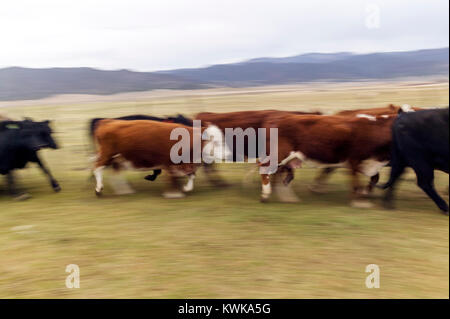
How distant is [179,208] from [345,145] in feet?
7.23

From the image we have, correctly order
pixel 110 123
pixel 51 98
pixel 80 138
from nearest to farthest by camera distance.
→ pixel 110 123, pixel 80 138, pixel 51 98

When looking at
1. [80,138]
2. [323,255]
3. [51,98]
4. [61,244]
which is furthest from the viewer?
[51,98]

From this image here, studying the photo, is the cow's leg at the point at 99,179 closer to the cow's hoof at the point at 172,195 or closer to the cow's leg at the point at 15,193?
the cow's hoof at the point at 172,195

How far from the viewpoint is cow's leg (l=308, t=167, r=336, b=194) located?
255 inches

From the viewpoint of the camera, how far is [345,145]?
561 cm

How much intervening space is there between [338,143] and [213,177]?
7.39 feet

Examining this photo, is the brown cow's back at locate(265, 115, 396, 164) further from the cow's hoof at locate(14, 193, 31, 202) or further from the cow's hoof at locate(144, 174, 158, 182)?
the cow's hoof at locate(14, 193, 31, 202)

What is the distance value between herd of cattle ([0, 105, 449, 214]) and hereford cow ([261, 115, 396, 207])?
1 centimetres

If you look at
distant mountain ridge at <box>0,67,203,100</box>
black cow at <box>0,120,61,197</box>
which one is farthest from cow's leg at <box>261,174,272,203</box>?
distant mountain ridge at <box>0,67,203,100</box>

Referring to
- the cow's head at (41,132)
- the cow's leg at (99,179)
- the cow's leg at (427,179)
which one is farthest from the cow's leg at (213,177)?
the cow's leg at (427,179)

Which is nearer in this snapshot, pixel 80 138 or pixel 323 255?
pixel 323 255
